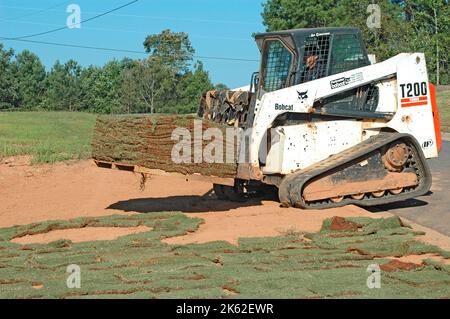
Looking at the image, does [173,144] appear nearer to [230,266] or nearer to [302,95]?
[302,95]

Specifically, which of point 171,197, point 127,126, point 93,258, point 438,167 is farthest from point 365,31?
point 93,258

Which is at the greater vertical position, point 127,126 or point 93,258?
point 127,126

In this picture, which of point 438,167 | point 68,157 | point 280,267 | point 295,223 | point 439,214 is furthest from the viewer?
point 68,157

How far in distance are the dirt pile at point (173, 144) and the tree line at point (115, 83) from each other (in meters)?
30.3

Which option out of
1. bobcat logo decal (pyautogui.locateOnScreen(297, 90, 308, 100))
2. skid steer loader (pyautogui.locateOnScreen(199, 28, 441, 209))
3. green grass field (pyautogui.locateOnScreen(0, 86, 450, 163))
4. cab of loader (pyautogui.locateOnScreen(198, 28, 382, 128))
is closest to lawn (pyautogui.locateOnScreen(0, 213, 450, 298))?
skid steer loader (pyautogui.locateOnScreen(199, 28, 441, 209))

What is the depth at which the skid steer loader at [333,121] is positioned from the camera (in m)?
12.5

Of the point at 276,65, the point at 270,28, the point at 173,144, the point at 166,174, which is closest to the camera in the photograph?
the point at 173,144

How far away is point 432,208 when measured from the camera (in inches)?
524

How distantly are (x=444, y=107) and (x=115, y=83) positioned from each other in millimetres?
41514

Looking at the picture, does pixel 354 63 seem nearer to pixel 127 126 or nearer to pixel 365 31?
pixel 127 126

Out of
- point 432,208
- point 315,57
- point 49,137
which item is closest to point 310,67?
point 315,57

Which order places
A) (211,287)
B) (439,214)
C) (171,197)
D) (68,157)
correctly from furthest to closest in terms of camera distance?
(68,157)
(171,197)
(439,214)
(211,287)

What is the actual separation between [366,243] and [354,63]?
429 centimetres

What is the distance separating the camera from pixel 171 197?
15578mm
